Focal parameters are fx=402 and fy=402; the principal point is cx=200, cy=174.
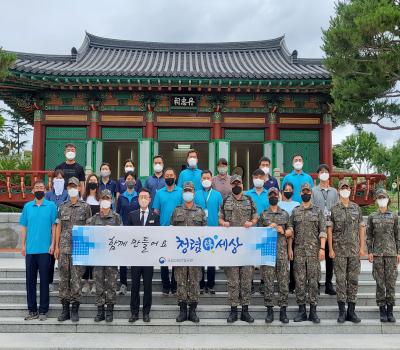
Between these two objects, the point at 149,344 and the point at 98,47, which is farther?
Answer: the point at 98,47

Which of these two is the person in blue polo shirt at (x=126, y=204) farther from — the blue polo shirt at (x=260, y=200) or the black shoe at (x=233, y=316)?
the blue polo shirt at (x=260, y=200)

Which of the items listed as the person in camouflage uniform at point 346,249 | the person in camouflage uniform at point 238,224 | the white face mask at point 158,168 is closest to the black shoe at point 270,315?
the person in camouflage uniform at point 238,224

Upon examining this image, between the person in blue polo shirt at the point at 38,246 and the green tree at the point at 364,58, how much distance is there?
316 inches

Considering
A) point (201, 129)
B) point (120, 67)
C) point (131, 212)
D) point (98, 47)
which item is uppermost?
point (98, 47)

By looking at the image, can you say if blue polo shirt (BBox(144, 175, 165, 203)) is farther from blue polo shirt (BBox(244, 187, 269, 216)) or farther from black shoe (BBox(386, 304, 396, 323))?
black shoe (BBox(386, 304, 396, 323))

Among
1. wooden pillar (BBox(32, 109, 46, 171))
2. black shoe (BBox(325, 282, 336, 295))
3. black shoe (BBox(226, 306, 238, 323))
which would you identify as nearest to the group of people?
black shoe (BBox(226, 306, 238, 323))

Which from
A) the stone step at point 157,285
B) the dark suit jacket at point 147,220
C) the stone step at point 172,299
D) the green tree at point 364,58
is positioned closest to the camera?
the dark suit jacket at point 147,220

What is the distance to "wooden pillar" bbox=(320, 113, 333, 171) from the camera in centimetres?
1430

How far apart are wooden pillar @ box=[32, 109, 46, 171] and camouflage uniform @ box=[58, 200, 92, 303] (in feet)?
27.0

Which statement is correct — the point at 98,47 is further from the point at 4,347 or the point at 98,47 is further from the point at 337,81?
the point at 4,347

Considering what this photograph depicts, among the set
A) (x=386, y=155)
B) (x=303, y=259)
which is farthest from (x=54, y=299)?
(x=386, y=155)

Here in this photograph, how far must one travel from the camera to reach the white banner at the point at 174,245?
6375mm

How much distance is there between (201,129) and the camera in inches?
581

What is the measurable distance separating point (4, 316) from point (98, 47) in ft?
50.8
